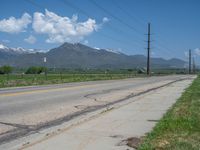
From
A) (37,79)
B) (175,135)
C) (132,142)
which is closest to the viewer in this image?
(132,142)

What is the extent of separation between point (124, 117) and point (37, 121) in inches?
103

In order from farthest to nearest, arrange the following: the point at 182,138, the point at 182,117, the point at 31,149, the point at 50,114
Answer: the point at 50,114 < the point at 182,117 < the point at 182,138 < the point at 31,149

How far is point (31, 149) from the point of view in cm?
742

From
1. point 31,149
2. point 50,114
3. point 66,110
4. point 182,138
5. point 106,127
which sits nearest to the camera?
point 31,149

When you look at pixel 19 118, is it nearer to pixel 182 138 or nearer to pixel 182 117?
pixel 182 117

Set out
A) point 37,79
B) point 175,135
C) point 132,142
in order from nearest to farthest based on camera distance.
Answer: point 132,142 → point 175,135 → point 37,79

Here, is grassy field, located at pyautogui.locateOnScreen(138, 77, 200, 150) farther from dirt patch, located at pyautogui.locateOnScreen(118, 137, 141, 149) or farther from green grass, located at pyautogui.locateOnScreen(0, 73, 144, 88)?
green grass, located at pyautogui.locateOnScreen(0, 73, 144, 88)

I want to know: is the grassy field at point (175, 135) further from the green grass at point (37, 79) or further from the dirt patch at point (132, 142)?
the green grass at point (37, 79)

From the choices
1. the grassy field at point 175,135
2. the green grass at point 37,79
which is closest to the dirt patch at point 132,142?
the grassy field at point 175,135

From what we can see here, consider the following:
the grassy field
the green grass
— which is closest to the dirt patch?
the grassy field

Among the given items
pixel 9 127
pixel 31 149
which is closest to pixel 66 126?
pixel 9 127

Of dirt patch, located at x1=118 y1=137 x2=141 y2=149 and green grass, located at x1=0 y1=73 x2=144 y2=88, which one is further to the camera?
green grass, located at x1=0 y1=73 x2=144 y2=88

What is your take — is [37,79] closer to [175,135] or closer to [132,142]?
[175,135]

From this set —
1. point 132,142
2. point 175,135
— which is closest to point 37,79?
point 175,135
